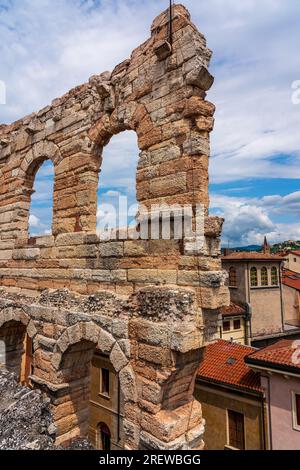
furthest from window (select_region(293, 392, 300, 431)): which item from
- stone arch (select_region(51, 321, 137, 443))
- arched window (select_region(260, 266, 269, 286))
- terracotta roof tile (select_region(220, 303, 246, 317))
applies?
arched window (select_region(260, 266, 269, 286))

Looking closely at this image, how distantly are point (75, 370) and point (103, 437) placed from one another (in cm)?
1096

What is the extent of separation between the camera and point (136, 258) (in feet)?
17.5

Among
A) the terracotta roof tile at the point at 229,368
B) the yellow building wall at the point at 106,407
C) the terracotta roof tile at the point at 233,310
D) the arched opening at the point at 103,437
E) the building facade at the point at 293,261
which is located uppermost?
the building facade at the point at 293,261

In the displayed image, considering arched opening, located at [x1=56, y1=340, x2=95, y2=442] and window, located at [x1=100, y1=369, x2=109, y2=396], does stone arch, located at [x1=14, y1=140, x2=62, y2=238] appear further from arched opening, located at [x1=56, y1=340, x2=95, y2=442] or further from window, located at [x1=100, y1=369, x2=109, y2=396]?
window, located at [x1=100, y1=369, x2=109, y2=396]

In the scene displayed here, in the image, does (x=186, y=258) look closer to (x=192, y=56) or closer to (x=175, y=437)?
(x=175, y=437)

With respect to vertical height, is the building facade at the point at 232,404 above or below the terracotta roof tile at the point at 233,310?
below

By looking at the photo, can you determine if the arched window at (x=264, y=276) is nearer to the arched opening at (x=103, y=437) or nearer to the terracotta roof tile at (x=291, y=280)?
the terracotta roof tile at (x=291, y=280)

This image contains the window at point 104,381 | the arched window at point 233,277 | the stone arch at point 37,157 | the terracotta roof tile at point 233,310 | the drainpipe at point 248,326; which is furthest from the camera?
the arched window at point 233,277

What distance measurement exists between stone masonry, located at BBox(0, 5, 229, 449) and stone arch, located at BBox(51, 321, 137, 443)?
0.07ft

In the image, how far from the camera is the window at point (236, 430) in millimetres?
11031

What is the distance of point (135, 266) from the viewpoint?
5316mm

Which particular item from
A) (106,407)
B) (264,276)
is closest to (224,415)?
(106,407)

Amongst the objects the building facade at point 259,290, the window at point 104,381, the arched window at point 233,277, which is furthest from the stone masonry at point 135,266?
the arched window at point 233,277
